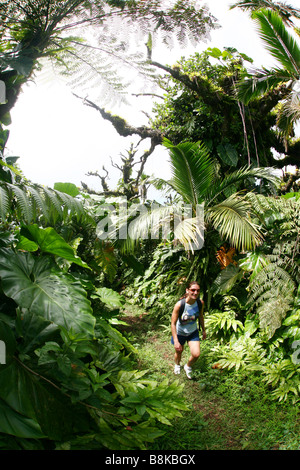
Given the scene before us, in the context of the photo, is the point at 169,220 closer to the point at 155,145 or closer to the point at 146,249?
the point at 146,249

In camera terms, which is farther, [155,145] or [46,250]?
[155,145]

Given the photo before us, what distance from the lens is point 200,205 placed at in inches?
200

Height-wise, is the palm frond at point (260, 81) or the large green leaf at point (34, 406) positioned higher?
the palm frond at point (260, 81)

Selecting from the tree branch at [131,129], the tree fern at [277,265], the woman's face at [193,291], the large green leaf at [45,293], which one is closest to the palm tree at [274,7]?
the tree branch at [131,129]

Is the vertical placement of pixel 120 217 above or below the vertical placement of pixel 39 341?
above

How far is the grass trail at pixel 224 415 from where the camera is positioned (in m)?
2.60

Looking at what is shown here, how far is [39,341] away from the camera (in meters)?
2.03

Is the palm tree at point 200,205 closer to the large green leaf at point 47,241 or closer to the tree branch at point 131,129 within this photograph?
the large green leaf at point 47,241

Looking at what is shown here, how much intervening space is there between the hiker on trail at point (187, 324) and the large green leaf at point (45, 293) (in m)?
1.66

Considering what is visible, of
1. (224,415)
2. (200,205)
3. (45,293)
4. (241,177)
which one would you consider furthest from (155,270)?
(45,293)

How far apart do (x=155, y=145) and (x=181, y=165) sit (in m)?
3.86

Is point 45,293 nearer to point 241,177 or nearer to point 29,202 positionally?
point 29,202

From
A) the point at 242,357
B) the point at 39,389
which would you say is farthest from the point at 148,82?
the point at 242,357

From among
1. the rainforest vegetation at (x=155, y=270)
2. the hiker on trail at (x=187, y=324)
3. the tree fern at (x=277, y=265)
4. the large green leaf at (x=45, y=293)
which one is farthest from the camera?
the hiker on trail at (x=187, y=324)
